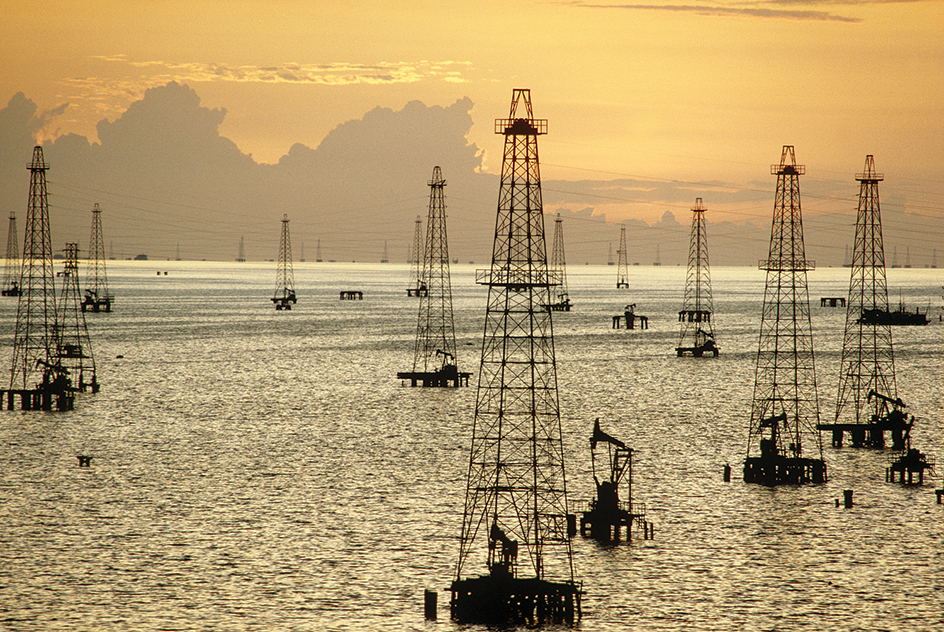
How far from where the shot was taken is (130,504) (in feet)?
233

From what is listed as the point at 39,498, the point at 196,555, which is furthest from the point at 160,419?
the point at 196,555

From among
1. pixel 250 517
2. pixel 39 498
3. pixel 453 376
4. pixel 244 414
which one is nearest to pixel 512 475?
pixel 250 517

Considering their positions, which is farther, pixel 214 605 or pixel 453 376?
pixel 453 376

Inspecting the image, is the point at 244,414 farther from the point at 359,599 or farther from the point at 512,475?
the point at 359,599

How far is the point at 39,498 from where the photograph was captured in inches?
2842

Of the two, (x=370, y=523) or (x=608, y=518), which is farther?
(x=370, y=523)

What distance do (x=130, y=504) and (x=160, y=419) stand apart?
38458 millimetres

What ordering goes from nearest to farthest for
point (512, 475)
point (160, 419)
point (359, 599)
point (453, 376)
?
point (359, 599) < point (512, 475) < point (160, 419) < point (453, 376)

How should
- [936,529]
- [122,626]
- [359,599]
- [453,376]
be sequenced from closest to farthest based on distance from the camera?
[122,626] < [359,599] < [936,529] < [453,376]

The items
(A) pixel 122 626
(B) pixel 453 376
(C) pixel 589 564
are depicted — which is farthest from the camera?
(B) pixel 453 376

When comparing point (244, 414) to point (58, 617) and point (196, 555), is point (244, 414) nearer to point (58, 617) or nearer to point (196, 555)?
point (196, 555)

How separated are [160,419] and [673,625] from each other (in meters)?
72.8

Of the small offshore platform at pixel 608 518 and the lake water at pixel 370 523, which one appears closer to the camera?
the lake water at pixel 370 523

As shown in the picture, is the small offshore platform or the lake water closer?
the lake water
